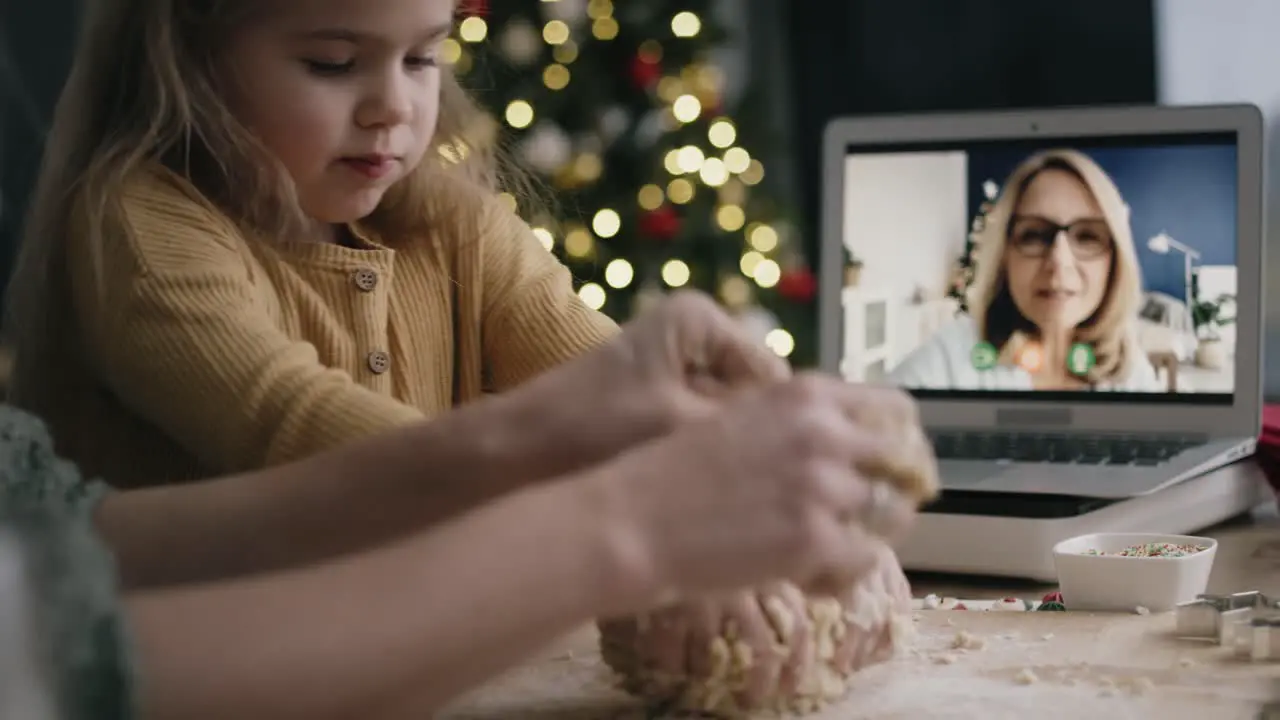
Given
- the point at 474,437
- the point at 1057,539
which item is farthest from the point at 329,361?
the point at 1057,539

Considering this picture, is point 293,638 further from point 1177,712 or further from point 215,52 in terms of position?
point 215,52

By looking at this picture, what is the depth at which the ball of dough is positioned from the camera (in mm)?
759

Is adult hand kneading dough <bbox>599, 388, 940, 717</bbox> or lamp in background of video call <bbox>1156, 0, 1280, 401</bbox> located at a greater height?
lamp in background of video call <bbox>1156, 0, 1280, 401</bbox>

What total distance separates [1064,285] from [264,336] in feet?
3.32

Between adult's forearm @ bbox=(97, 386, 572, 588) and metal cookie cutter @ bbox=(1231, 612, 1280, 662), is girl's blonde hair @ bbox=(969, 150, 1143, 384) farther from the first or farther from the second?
adult's forearm @ bbox=(97, 386, 572, 588)

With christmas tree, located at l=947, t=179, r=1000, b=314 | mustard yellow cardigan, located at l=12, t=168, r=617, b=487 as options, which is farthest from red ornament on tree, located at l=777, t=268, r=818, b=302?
mustard yellow cardigan, located at l=12, t=168, r=617, b=487

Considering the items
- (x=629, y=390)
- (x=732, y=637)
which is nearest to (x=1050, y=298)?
(x=732, y=637)

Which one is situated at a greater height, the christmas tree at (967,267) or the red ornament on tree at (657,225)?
the red ornament on tree at (657,225)

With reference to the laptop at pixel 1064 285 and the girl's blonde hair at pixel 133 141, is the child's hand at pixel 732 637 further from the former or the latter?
the laptop at pixel 1064 285

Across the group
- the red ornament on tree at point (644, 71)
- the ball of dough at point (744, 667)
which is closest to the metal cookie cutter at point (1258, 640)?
the ball of dough at point (744, 667)

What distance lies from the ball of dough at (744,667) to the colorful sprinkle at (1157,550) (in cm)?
31

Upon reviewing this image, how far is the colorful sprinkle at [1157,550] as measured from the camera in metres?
1.04

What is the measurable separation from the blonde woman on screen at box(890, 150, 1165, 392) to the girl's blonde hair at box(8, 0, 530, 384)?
893 millimetres

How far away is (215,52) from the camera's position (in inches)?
38.8
